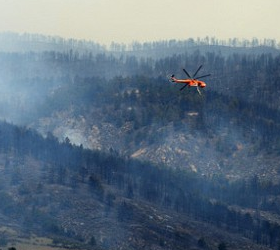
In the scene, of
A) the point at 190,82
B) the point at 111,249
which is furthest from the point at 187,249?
the point at 190,82

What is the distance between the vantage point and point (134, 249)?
190 metres

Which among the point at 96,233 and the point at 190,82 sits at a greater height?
the point at 190,82

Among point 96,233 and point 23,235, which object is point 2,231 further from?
point 96,233

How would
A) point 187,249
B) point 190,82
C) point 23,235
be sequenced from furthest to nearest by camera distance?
point 187,249 < point 23,235 < point 190,82

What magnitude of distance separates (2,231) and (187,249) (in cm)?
4303

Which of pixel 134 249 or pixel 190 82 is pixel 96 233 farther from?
pixel 190 82

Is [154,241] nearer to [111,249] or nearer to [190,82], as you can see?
[111,249]

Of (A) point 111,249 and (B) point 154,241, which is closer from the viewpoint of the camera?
(A) point 111,249

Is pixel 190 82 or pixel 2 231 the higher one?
pixel 190 82

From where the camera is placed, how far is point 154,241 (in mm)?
199125

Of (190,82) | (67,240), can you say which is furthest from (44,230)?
(190,82)

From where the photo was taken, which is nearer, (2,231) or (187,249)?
(2,231)

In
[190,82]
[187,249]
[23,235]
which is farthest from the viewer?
[187,249]

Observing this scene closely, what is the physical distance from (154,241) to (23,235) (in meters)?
32.4
